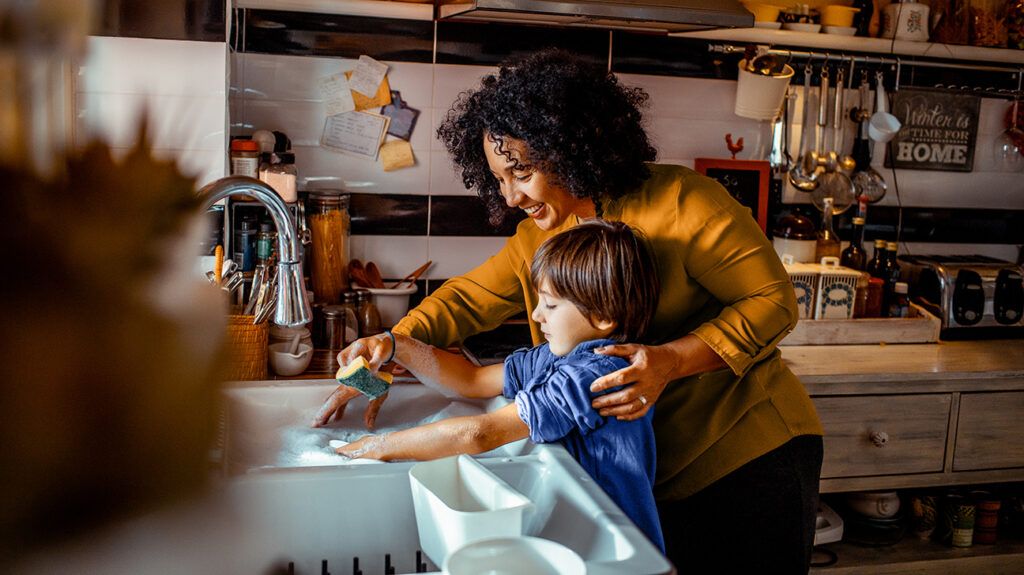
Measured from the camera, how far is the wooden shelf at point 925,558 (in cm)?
277

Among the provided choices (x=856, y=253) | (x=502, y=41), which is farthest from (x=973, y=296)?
(x=502, y=41)

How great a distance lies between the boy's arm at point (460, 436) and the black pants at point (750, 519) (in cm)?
40

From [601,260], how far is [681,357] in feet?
0.63

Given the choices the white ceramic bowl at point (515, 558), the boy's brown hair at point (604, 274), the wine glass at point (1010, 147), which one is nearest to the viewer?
the white ceramic bowl at point (515, 558)

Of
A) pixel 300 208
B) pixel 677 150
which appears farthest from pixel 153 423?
pixel 677 150

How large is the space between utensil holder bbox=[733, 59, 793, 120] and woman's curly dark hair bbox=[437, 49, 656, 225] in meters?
1.42

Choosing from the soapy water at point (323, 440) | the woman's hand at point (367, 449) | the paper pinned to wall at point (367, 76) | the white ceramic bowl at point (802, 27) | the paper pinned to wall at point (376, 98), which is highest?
the white ceramic bowl at point (802, 27)

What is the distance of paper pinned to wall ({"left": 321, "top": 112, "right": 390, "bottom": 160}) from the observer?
281 cm

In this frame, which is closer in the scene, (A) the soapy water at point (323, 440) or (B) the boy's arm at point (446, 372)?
(A) the soapy water at point (323, 440)

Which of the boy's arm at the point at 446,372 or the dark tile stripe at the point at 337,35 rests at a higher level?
the dark tile stripe at the point at 337,35

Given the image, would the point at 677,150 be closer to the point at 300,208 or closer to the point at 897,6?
the point at 897,6

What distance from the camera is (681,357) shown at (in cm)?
149

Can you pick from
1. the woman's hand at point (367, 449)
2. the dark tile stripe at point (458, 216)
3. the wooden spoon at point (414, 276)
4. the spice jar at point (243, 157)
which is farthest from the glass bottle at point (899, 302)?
the woman's hand at point (367, 449)

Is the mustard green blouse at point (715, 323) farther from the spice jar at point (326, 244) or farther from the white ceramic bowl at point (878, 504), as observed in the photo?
the white ceramic bowl at point (878, 504)
